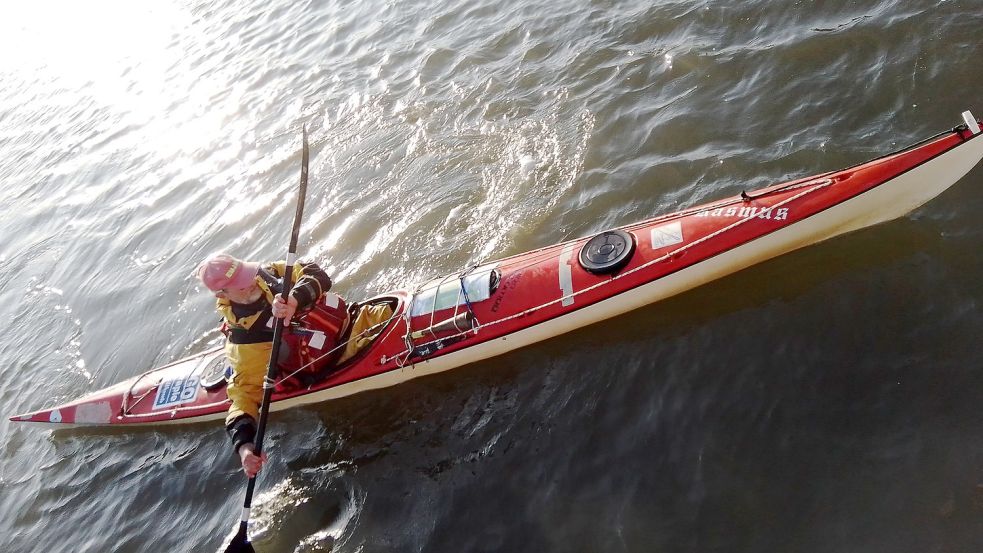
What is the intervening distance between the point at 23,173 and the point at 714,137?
1308 cm

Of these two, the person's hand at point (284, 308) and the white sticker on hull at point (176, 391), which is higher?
the person's hand at point (284, 308)

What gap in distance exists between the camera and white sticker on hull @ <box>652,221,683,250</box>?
5.14m

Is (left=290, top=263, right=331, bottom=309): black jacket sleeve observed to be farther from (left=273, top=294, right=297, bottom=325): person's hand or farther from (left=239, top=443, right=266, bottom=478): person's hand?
(left=239, top=443, right=266, bottom=478): person's hand

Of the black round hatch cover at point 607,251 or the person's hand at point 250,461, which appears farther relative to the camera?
the black round hatch cover at point 607,251

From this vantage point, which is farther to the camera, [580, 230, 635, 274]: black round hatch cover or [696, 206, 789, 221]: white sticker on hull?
[580, 230, 635, 274]: black round hatch cover

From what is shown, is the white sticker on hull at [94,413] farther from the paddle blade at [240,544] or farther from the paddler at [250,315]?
the paddle blade at [240,544]

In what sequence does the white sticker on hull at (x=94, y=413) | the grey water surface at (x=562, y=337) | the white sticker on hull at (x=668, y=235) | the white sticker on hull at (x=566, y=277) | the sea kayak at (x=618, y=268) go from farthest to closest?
the white sticker on hull at (x=94, y=413), the white sticker on hull at (x=566, y=277), the white sticker on hull at (x=668, y=235), the sea kayak at (x=618, y=268), the grey water surface at (x=562, y=337)

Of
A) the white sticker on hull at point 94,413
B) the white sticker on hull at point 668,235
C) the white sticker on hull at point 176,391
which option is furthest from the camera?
the white sticker on hull at point 94,413

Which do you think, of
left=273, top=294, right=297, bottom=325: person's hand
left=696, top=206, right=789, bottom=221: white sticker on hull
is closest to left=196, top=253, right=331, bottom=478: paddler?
left=273, top=294, right=297, bottom=325: person's hand

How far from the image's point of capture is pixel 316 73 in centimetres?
1105

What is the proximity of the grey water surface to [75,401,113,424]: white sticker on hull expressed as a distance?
27cm

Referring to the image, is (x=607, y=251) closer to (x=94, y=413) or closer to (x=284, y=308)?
(x=284, y=308)

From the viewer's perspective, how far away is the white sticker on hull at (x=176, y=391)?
6785mm

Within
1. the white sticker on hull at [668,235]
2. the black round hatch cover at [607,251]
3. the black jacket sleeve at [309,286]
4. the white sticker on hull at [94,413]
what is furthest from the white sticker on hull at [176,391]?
the white sticker on hull at [668,235]
